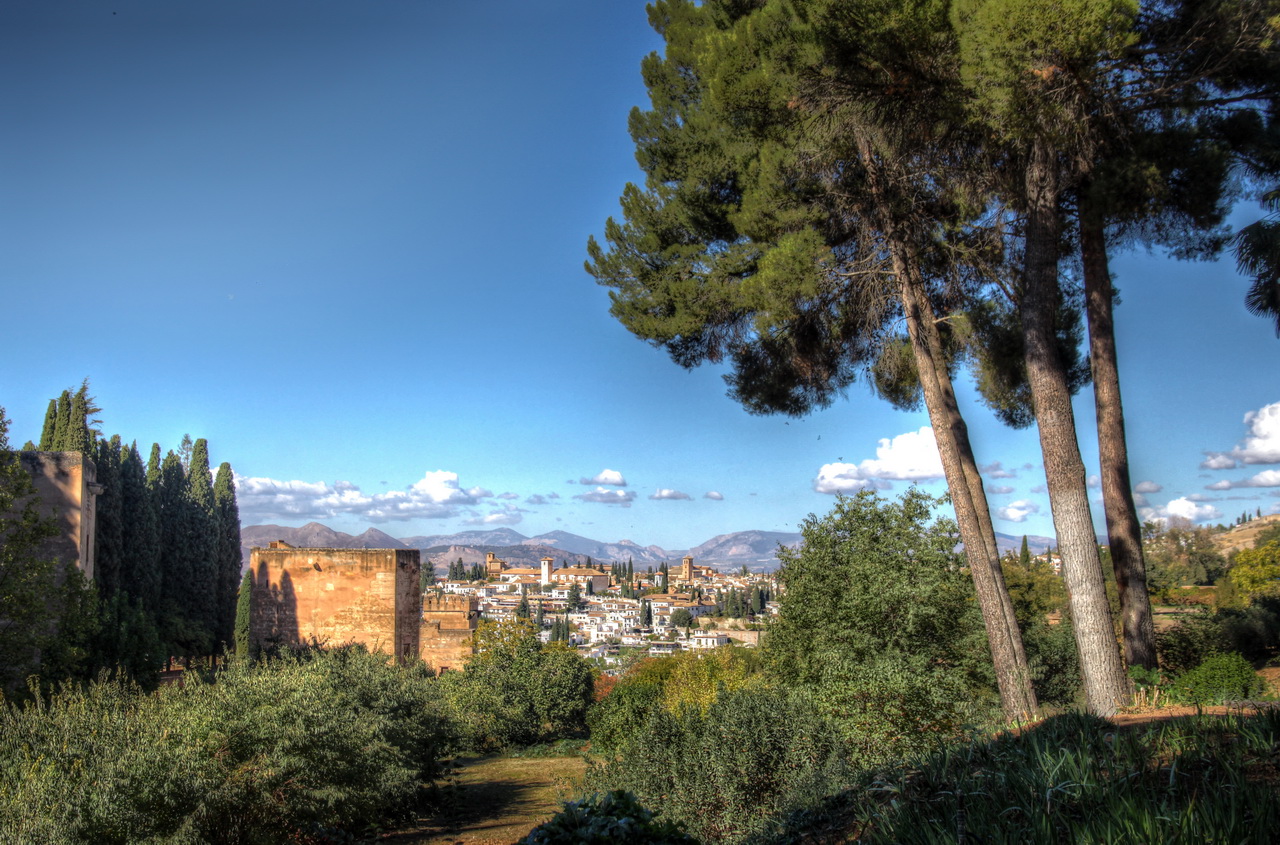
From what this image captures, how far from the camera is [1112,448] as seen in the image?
8602 mm

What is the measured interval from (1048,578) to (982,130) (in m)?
18.2

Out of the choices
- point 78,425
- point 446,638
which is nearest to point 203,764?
point 446,638

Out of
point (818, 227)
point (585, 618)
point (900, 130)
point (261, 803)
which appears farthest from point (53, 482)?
point (585, 618)

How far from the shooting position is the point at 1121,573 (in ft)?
27.7

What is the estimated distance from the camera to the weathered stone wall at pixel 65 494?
1419 cm

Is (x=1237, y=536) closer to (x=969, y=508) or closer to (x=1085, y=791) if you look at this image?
(x=969, y=508)

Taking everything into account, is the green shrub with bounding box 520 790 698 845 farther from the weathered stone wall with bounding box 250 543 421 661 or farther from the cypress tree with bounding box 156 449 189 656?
the cypress tree with bounding box 156 449 189 656

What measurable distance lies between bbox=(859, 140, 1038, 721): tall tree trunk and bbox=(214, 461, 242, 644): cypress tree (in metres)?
27.6

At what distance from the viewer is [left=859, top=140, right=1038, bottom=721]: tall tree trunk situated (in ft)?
26.0

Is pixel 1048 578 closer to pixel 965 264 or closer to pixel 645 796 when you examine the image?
pixel 965 264

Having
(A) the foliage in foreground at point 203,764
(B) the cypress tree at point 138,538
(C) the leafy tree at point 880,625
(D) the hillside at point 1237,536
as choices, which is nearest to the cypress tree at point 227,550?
(B) the cypress tree at point 138,538

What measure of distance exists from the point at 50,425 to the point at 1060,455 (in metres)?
29.5

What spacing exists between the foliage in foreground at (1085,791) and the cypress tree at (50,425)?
28.9m

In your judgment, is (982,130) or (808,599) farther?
(808,599)
